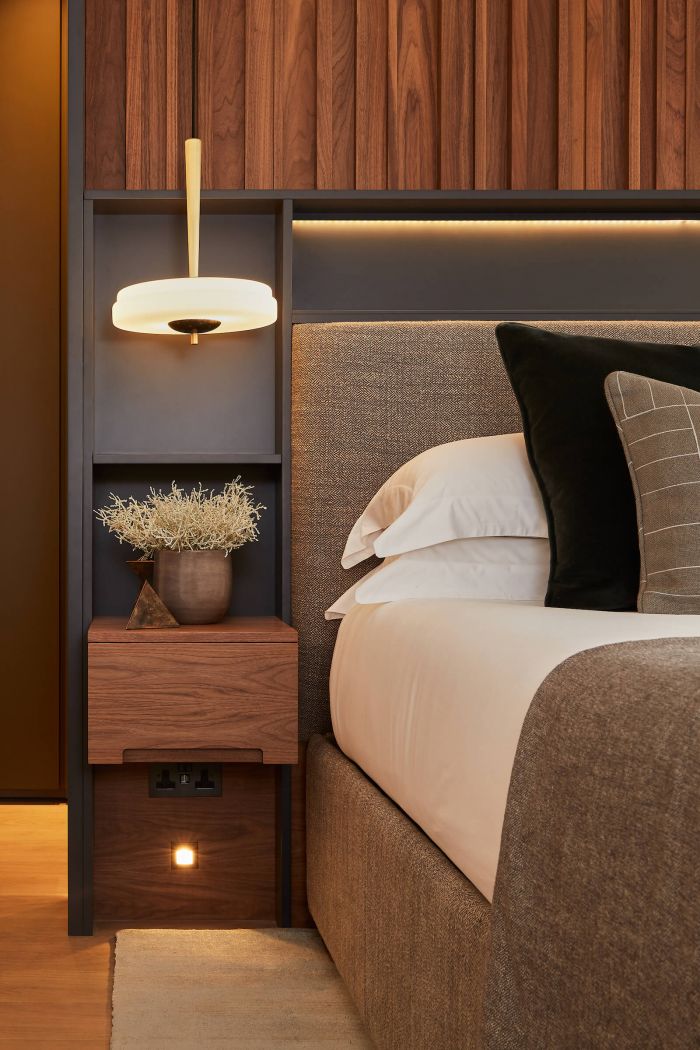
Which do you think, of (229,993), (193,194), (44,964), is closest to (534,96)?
(193,194)

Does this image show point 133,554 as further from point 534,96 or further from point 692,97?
point 692,97

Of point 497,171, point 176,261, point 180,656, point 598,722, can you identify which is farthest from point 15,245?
point 598,722

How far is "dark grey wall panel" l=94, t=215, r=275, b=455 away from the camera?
87.0 inches

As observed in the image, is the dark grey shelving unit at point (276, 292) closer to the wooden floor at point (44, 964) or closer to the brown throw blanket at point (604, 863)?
the wooden floor at point (44, 964)

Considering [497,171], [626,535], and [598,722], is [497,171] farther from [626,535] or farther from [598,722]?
[598,722]

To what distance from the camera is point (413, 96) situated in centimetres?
218

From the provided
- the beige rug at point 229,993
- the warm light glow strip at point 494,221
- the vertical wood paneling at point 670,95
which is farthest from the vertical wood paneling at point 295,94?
the beige rug at point 229,993

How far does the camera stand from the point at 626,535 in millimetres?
1510

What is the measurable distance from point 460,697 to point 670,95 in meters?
1.67

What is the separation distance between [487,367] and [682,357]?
0.52 metres

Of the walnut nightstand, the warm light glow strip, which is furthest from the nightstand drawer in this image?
the warm light glow strip

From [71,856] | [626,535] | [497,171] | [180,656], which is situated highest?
[497,171]

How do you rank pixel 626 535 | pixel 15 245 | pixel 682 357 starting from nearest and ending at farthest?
pixel 626 535
pixel 682 357
pixel 15 245

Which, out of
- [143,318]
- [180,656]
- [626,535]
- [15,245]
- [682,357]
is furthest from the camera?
[15,245]
